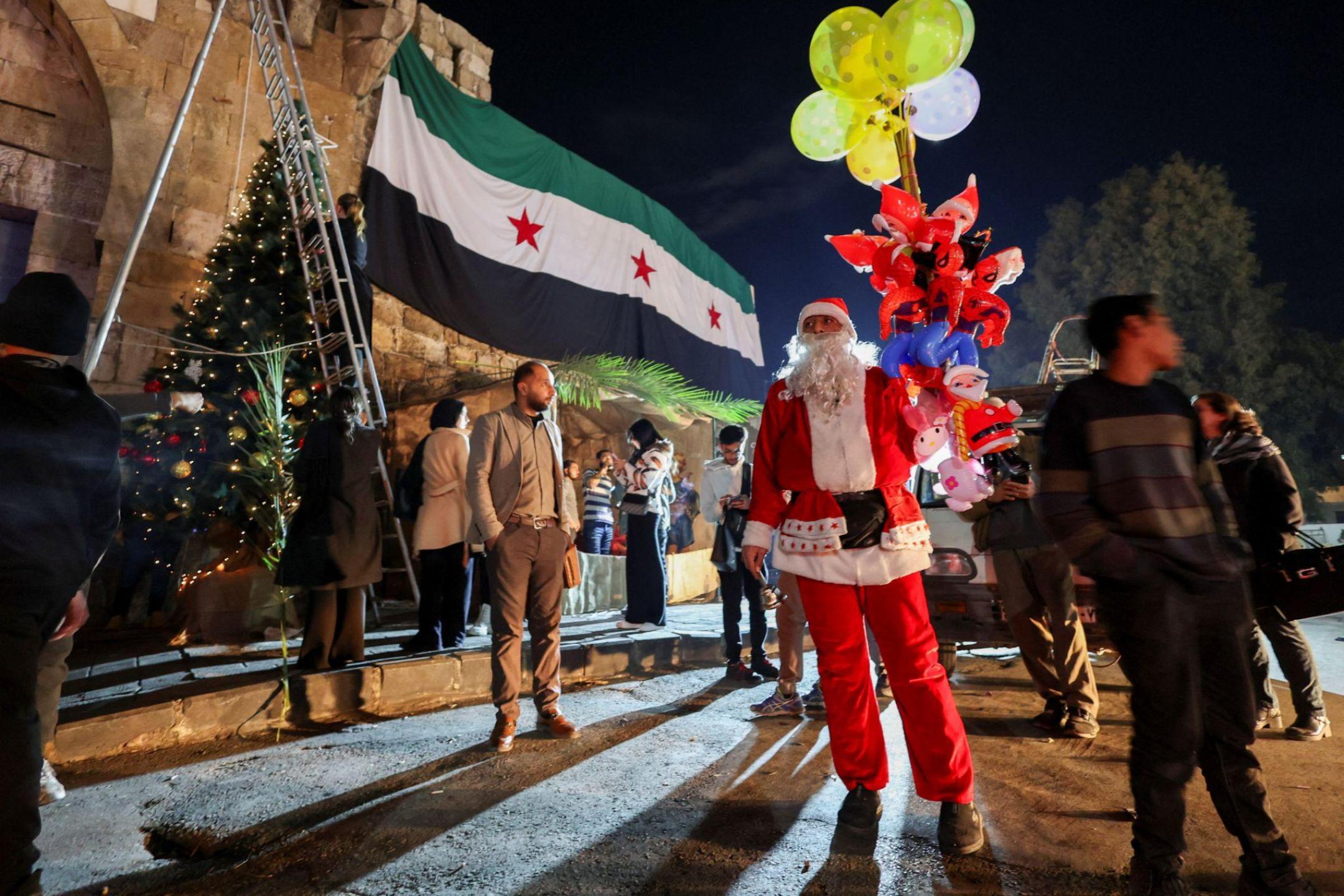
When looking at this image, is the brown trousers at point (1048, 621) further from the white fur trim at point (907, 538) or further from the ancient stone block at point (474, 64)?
the ancient stone block at point (474, 64)

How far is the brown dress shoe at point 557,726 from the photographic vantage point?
3904 millimetres

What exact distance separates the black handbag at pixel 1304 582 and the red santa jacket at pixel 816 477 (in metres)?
1.80

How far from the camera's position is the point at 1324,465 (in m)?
19.5

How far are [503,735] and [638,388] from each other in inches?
322

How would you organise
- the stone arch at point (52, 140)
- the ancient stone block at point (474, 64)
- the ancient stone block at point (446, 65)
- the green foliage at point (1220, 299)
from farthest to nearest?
the green foliage at point (1220, 299)
the ancient stone block at point (474, 64)
the ancient stone block at point (446, 65)
the stone arch at point (52, 140)

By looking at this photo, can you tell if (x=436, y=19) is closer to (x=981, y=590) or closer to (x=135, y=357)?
(x=135, y=357)

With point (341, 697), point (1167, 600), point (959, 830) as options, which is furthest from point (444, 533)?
point (1167, 600)

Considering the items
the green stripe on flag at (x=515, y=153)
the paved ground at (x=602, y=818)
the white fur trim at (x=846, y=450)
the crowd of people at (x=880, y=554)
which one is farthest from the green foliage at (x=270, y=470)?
the green stripe on flag at (x=515, y=153)

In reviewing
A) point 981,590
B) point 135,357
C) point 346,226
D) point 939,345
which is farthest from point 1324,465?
point 135,357

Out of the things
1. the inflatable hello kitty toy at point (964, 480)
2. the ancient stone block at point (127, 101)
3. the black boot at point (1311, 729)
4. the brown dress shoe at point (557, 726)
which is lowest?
the black boot at point (1311, 729)

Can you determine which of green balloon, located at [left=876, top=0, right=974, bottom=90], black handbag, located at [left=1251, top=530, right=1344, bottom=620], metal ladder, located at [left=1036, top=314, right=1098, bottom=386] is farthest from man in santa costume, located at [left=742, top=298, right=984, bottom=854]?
metal ladder, located at [left=1036, top=314, right=1098, bottom=386]

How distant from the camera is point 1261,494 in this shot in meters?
3.67

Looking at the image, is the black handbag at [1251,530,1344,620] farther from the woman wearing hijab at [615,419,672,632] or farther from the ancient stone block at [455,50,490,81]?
the ancient stone block at [455,50,490,81]

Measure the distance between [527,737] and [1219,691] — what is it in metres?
3.13
